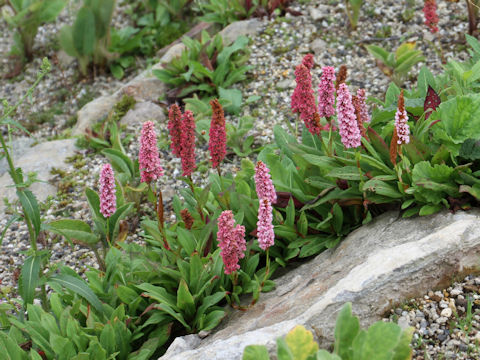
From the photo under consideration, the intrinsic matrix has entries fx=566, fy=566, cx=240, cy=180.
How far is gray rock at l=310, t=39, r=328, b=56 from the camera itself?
659 cm

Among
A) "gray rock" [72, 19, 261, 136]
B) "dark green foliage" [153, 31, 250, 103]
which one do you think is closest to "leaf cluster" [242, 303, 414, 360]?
"dark green foliage" [153, 31, 250, 103]

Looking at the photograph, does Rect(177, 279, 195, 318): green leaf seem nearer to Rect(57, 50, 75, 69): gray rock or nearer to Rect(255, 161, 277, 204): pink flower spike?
Rect(255, 161, 277, 204): pink flower spike

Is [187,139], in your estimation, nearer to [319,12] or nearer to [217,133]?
[217,133]

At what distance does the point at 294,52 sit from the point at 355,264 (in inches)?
154

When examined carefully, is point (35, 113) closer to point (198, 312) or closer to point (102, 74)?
point (102, 74)

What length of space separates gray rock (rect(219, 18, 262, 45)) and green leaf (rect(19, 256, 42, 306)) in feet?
14.1

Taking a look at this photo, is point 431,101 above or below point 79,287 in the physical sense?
above

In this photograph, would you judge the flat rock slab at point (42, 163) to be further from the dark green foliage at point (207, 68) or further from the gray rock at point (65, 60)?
the gray rock at point (65, 60)

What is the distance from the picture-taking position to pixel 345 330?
2.65m

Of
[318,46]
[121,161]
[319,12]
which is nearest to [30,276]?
[121,161]

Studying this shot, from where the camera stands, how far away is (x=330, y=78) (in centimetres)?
351

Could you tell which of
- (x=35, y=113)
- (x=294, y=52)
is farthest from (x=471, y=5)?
(x=35, y=113)

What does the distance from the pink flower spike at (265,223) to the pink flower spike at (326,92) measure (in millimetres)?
874

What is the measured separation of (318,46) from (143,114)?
2.19m
